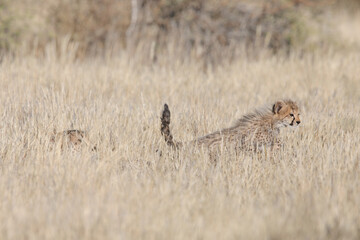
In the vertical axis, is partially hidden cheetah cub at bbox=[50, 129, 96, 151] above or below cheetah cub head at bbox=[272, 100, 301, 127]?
below

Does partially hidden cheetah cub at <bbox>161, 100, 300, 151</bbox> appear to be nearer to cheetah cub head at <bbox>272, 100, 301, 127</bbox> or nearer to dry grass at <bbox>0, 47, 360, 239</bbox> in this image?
cheetah cub head at <bbox>272, 100, 301, 127</bbox>

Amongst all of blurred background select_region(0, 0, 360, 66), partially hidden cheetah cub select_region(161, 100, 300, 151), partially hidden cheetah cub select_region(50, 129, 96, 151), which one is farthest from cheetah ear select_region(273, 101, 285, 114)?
blurred background select_region(0, 0, 360, 66)

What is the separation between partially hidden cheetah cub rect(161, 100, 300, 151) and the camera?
18.7ft

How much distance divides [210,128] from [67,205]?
297 centimetres

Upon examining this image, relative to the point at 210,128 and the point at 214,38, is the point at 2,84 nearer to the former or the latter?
the point at 210,128

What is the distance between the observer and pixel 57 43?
11.8 metres

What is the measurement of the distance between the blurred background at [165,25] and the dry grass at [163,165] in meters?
2.70

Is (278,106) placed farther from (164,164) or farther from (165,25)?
(165,25)

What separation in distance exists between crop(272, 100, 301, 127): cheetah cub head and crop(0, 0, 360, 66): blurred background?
4997 millimetres

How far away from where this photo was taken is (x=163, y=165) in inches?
200

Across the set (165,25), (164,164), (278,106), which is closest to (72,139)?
(164,164)

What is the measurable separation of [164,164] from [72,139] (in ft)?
3.36

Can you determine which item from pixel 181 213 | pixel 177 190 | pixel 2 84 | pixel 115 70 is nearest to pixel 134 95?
pixel 115 70

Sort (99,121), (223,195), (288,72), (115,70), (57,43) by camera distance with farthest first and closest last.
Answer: (57,43), (288,72), (115,70), (99,121), (223,195)
